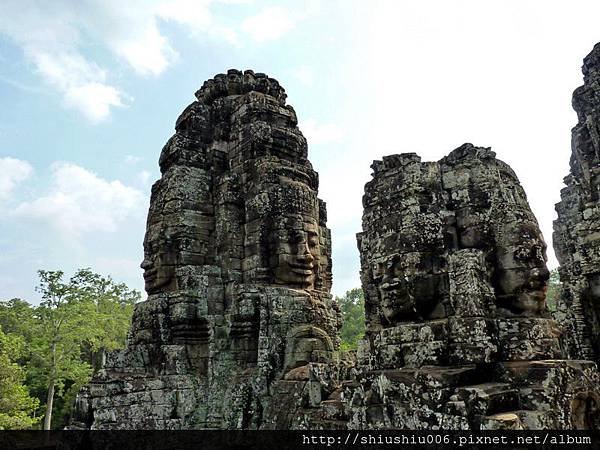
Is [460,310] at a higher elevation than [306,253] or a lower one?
lower

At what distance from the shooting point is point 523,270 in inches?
175

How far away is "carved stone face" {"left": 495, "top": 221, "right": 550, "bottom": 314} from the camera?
4418mm

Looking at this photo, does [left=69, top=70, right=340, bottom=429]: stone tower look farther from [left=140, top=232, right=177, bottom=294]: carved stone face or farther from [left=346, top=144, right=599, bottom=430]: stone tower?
[left=346, top=144, right=599, bottom=430]: stone tower

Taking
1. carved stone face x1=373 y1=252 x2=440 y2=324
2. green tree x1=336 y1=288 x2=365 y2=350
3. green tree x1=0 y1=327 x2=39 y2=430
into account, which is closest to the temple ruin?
carved stone face x1=373 y1=252 x2=440 y2=324

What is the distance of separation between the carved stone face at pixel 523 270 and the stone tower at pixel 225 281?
3.85 m

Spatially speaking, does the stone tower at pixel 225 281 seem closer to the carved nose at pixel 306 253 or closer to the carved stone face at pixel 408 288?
the carved nose at pixel 306 253

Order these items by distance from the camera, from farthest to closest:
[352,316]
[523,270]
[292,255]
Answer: [352,316]
[292,255]
[523,270]

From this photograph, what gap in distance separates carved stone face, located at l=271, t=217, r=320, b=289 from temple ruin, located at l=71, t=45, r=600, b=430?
3 cm

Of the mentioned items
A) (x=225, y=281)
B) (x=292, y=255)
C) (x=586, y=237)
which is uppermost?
(x=292, y=255)

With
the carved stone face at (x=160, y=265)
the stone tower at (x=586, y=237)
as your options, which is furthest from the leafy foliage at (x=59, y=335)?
the stone tower at (x=586, y=237)

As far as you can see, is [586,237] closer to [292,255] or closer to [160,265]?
[292,255]

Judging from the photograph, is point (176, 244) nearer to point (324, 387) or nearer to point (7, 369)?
point (324, 387)

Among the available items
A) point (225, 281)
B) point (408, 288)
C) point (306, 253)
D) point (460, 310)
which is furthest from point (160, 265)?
point (460, 310)

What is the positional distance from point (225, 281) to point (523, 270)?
5784mm
